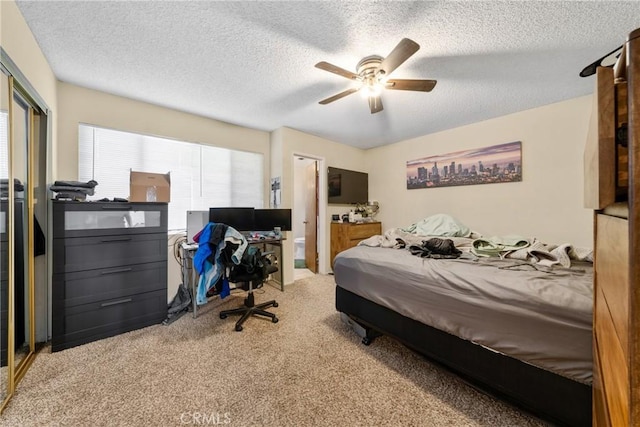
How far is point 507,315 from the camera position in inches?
49.5

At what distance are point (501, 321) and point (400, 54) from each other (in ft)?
5.88

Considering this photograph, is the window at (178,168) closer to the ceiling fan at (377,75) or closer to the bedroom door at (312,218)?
the bedroom door at (312,218)

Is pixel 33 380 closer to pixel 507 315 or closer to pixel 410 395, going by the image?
pixel 410 395

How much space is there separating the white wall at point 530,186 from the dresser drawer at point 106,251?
Result: 3.89 m

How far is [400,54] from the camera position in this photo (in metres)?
1.64

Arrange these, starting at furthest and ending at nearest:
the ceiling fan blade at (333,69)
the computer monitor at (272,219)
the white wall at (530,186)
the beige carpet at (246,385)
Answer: the computer monitor at (272,219) → the white wall at (530,186) → the ceiling fan blade at (333,69) → the beige carpet at (246,385)

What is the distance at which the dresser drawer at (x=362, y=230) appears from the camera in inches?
165

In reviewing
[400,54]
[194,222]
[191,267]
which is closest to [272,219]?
[194,222]

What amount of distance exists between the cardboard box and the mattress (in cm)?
241

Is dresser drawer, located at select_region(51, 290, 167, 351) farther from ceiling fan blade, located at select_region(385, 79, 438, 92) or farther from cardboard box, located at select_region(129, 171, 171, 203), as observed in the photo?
ceiling fan blade, located at select_region(385, 79, 438, 92)

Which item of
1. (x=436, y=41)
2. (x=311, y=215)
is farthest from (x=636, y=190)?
(x=311, y=215)

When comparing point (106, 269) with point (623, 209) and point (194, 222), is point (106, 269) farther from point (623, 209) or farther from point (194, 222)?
point (623, 209)

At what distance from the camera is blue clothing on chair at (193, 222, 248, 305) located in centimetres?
213

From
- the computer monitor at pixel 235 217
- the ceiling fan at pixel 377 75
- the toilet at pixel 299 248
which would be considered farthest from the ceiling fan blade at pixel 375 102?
the toilet at pixel 299 248
